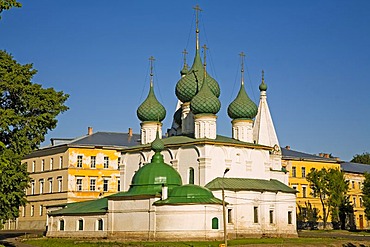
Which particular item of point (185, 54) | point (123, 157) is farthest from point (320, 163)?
point (123, 157)

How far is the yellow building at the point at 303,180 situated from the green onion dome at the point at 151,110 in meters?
19.9

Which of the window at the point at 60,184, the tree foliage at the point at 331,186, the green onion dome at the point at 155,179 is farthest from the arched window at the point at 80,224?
the tree foliage at the point at 331,186

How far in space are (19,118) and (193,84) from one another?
21.0m

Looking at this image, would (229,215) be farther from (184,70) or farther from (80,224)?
(184,70)

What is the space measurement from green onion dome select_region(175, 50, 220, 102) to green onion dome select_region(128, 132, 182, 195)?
829 centimetres

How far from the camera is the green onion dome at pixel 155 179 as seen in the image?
128ft

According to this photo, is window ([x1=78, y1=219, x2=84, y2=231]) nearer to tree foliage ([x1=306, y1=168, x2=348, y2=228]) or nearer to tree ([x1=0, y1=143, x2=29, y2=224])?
tree ([x1=0, y1=143, x2=29, y2=224])

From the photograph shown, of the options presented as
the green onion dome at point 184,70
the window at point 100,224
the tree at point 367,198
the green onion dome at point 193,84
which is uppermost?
the green onion dome at point 184,70

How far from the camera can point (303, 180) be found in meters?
65.8

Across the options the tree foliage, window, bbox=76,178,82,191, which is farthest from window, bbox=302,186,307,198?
window, bbox=76,178,82,191

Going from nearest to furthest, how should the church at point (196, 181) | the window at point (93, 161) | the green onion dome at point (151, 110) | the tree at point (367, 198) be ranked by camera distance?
1. the church at point (196, 181)
2. the green onion dome at point (151, 110)
3. the tree at point (367, 198)
4. the window at point (93, 161)

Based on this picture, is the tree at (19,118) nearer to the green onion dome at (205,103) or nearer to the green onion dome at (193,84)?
the green onion dome at (205,103)

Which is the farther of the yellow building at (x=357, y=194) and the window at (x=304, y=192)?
the yellow building at (x=357, y=194)

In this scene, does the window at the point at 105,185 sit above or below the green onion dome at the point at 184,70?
below
